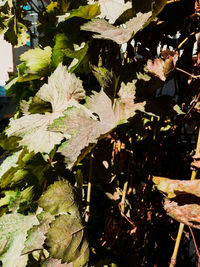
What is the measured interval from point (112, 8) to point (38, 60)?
0.70 ft

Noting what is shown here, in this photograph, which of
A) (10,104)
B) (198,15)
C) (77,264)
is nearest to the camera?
(77,264)

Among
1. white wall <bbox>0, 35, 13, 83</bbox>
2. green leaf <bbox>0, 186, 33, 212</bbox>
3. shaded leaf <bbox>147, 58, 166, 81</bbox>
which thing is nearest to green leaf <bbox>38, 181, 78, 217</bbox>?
green leaf <bbox>0, 186, 33, 212</bbox>

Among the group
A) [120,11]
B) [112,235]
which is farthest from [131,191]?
[120,11]

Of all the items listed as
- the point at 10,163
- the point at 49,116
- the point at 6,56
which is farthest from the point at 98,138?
the point at 6,56

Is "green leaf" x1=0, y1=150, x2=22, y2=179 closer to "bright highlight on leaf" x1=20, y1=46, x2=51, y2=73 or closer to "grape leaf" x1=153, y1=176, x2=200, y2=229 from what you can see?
"bright highlight on leaf" x1=20, y1=46, x2=51, y2=73

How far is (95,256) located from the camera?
60cm

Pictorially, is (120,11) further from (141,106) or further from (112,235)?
(112,235)

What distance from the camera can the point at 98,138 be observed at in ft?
1.38

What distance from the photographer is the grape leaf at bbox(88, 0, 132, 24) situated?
510 millimetres

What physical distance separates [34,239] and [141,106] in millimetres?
324

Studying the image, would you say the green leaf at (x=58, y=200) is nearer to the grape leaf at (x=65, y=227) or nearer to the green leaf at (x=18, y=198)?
the grape leaf at (x=65, y=227)

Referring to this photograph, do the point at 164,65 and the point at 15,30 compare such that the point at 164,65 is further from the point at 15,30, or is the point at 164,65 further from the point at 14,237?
the point at 15,30

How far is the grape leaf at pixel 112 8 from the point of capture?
0.51m

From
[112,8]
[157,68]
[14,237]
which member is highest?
[112,8]
